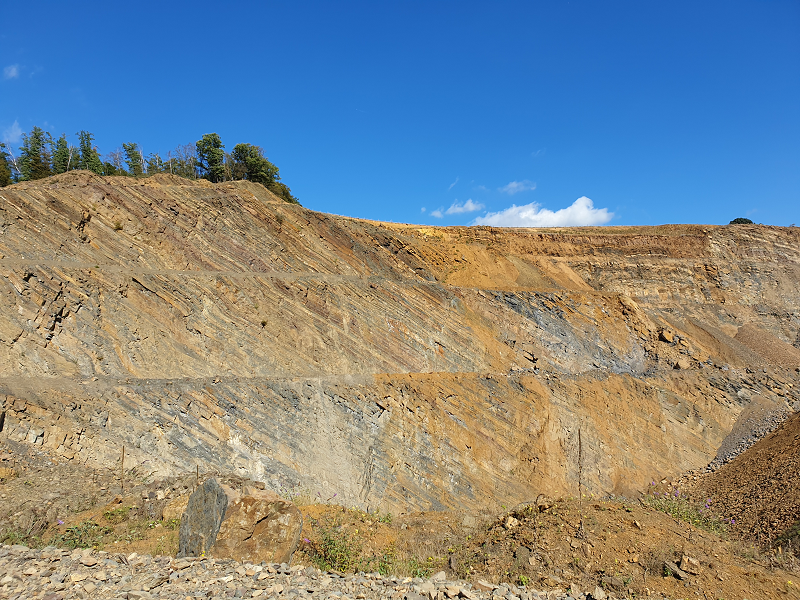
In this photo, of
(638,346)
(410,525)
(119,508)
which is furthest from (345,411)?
(638,346)

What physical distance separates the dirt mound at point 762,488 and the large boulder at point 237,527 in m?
9.69

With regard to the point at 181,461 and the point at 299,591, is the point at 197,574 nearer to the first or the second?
the point at 299,591

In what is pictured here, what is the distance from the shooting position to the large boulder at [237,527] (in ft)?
21.5

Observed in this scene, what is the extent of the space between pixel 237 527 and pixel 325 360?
24.0ft

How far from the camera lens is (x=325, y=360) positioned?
45.4 feet

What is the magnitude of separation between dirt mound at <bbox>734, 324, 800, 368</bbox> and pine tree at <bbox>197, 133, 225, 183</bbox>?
29.9 m

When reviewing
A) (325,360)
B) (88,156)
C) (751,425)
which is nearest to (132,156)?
(88,156)

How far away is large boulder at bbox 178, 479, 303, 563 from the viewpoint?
6.56 metres

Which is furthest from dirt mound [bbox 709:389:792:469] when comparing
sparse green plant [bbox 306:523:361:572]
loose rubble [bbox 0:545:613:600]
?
sparse green plant [bbox 306:523:361:572]

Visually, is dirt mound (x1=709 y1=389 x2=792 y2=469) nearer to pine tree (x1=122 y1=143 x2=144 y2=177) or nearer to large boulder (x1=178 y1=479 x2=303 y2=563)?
large boulder (x1=178 y1=479 x2=303 y2=563)

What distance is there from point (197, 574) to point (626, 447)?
46.4 feet

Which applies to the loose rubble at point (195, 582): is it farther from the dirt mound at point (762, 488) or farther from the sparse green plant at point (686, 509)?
the dirt mound at point (762, 488)

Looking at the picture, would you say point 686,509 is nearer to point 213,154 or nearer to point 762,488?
point 762,488

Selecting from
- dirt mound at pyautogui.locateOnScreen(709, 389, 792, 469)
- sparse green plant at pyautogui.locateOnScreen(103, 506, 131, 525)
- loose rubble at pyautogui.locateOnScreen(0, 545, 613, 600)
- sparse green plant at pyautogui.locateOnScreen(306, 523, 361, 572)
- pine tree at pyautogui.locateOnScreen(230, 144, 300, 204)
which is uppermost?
pine tree at pyautogui.locateOnScreen(230, 144, 300, 204)
